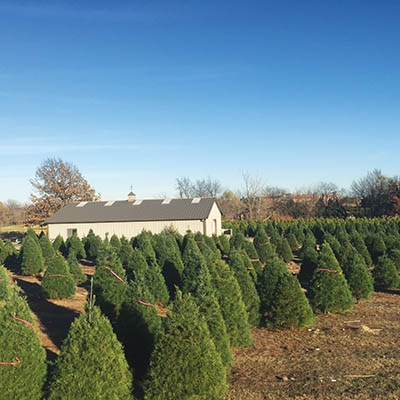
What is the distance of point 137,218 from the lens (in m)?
35.9

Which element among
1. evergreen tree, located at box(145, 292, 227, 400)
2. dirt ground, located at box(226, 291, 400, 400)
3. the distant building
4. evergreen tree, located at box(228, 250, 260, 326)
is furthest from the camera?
the distant building

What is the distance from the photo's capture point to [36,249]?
64.8 ft

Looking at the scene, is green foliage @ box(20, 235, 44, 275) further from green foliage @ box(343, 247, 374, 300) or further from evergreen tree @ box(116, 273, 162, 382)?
green foliage @ box(343, 247, 374, 300)

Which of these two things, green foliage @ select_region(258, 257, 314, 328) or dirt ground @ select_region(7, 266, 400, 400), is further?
green foliage @ select_region(258, 257, 314, 328)

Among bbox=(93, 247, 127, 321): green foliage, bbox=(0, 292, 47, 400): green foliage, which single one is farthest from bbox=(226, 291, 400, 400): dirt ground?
bbox=(93, 247, 127, 321): green foliage

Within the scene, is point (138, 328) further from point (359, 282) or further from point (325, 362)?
point (359, 282)

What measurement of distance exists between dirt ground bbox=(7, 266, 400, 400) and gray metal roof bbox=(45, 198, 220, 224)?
74.8 ft

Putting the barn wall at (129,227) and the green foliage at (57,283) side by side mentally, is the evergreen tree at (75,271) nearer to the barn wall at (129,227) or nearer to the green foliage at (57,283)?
the green foliage at (57,283)

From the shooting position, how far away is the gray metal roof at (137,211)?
35.7 meters

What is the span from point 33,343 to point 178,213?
30147 millimetres

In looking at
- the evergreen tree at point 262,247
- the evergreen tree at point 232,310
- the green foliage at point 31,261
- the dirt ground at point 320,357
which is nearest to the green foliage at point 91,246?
the green foliage at point 31,261

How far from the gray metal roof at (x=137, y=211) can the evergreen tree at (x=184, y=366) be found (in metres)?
28.6

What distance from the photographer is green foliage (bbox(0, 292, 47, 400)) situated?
5375mm

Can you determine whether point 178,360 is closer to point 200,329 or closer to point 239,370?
point 200,329
